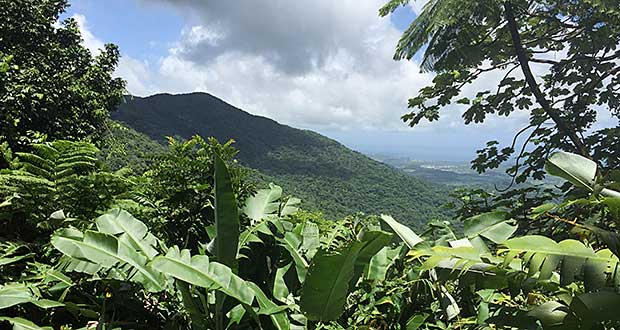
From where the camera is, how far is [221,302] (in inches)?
53.5

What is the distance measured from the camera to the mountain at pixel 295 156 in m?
39.0

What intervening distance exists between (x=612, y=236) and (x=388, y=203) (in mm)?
38031

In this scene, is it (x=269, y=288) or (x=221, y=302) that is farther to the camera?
(x=269, y=288)

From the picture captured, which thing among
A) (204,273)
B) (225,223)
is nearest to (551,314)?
(204,273)

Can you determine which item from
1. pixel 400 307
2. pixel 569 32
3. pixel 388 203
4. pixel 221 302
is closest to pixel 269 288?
pixel 221 302

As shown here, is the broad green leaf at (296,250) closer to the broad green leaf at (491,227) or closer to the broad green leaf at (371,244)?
the broad green leaf at (371,244)

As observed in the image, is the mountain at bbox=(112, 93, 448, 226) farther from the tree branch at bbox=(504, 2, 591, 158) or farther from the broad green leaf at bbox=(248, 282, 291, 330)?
the broad green leaf at bbox=(248, 282, 291, 330)

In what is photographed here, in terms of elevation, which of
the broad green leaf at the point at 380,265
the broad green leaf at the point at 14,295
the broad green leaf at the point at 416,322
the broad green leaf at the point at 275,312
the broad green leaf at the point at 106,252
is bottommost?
the broad green leaf at the point at 416,322

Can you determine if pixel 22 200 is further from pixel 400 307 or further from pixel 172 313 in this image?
pixel 400 307

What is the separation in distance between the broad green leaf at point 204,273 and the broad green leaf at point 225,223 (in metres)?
0.18

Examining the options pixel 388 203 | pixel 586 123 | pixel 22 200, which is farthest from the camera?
pixel 388 203

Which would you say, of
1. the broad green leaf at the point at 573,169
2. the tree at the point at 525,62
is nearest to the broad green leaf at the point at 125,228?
the broad green leaf at the point at 573,169

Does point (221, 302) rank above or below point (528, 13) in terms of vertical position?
below

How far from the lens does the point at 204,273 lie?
121 cm
